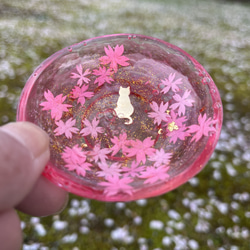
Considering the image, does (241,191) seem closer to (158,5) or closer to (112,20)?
(112,20)

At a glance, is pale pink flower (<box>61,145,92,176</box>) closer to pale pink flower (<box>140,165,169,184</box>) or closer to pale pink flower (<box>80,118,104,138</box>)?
pale pink flower (<box>80,118,104,138</box>)

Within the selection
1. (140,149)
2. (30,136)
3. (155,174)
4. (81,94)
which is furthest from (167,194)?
(30,136)

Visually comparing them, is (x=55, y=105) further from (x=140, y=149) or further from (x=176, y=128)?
(x=176, y=128)

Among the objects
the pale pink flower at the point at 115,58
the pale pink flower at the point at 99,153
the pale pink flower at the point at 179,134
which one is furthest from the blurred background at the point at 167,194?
the pale pink flower at the point at 115,58

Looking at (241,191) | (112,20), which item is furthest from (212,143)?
(112,20)

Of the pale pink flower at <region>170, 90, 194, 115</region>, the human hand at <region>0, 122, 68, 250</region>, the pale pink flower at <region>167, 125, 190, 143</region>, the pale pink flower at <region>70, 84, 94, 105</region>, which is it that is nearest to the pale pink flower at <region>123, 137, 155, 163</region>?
the pale pink flower at <region>167, 125, 190, 143</region>

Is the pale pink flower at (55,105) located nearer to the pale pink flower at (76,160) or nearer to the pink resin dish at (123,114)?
the pink resin dish at (123,114)

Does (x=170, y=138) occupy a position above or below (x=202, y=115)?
below
